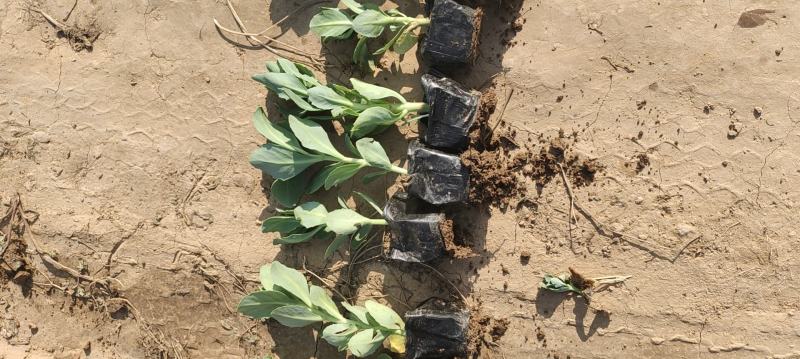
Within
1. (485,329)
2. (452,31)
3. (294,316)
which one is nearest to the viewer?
(452,31)

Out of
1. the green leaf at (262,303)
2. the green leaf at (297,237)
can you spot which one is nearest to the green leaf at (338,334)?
the green leaf at (262,303)

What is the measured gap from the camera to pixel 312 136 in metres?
3.60

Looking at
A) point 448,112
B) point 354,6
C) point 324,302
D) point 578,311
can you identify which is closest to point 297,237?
point 324,302

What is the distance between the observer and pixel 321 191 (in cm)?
394

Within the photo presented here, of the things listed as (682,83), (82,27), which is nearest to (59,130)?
(82,27)

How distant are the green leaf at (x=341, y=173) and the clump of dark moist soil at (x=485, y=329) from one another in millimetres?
1205

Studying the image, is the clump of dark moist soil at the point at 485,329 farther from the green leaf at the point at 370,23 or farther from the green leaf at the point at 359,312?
the green leaf at the point at 370,23

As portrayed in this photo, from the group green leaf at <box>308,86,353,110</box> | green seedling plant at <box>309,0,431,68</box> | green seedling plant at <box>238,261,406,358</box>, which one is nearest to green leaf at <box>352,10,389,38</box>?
green seedling plant at <box>309,0,431,68</box>

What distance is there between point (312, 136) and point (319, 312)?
44.1 inches

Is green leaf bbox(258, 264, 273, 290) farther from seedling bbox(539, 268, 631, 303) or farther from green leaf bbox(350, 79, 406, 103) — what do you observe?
seedling bbox(539, 268, 631, 303)

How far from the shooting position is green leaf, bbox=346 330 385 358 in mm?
3580

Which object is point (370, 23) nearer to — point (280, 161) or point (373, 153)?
point (373, 153)

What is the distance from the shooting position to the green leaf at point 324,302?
3.66 meters

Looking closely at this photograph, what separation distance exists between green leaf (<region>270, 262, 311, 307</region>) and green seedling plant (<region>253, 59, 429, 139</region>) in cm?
96
